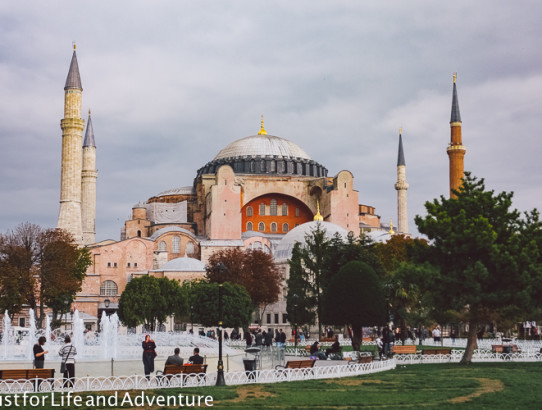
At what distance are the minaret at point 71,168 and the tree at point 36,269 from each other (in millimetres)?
6323

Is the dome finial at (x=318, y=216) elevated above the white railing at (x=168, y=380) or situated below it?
above

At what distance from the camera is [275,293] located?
42.2 m

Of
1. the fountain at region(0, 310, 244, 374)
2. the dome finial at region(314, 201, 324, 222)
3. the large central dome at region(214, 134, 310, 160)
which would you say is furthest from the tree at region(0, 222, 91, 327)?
the large central dome at region(214, 134, 310, 160)

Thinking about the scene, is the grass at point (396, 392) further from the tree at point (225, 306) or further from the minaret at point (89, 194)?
the minaret at point (89, 194)

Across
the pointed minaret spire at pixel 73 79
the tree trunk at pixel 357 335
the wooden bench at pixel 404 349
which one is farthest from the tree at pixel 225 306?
the pointed minaret spire at pixel 73 79

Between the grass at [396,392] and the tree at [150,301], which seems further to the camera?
the tree at [150,301]

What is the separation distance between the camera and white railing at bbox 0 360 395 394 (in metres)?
12.1

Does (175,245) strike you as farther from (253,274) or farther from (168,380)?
(168,380)

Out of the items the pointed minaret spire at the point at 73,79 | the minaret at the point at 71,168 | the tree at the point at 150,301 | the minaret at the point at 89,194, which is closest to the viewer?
the tree at the point at 150,301

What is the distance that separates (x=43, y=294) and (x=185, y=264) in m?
13.9

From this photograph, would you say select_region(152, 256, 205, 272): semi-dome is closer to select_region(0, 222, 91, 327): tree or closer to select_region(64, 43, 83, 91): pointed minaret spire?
select_region(0, 222, 91, 327): tree

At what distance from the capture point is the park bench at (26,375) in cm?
1212

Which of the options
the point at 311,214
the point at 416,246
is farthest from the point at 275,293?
the point at 416,246

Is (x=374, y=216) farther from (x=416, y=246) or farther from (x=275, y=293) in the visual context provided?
(x=416, y=246)
